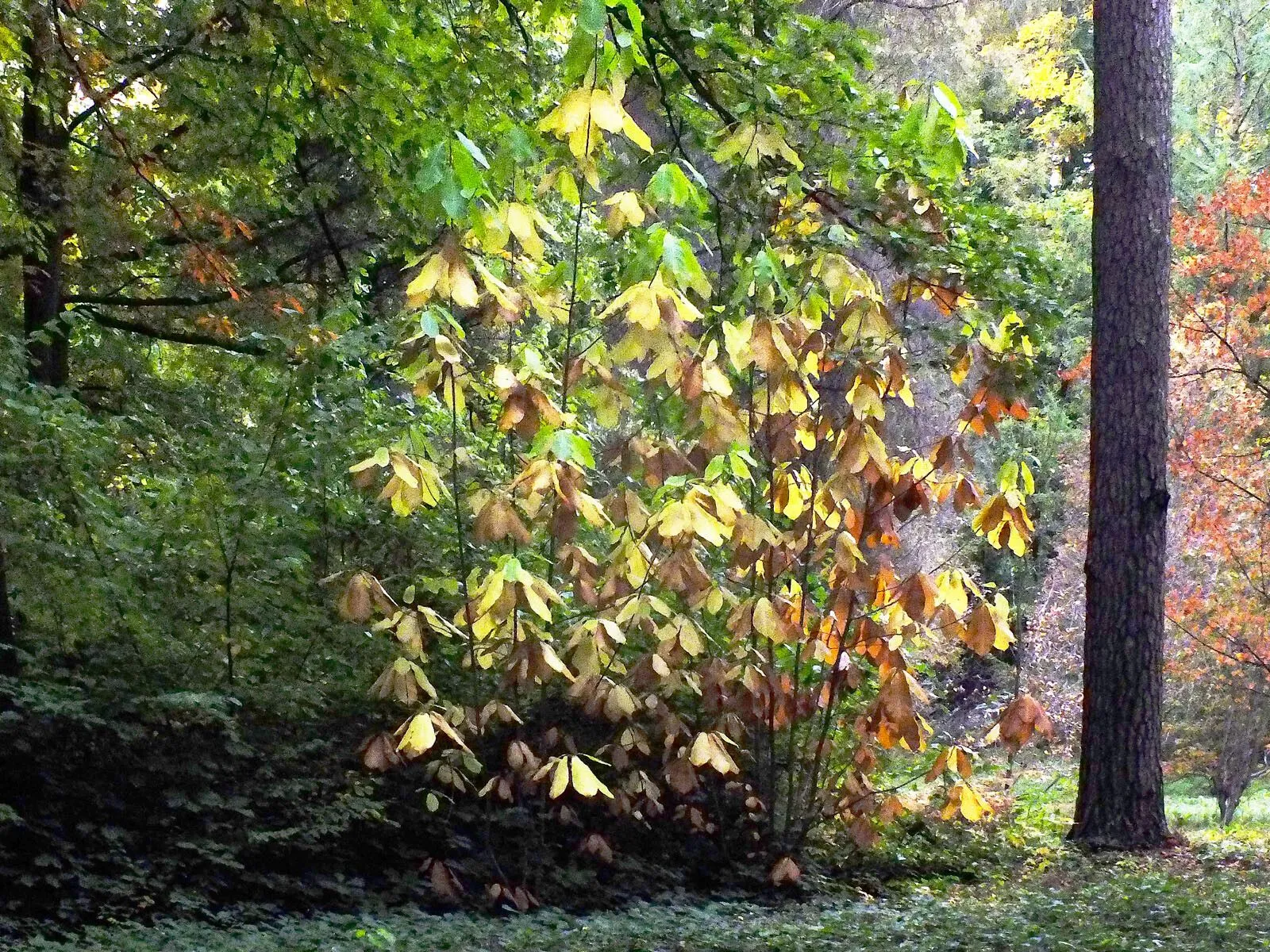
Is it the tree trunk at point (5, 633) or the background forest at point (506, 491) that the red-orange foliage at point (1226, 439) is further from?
the tree trunk at point (5, 633)

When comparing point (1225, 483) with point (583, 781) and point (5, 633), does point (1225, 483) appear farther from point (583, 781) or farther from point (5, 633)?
point (5, 633)

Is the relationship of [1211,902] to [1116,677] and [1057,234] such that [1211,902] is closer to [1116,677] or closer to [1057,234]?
[1116,677]

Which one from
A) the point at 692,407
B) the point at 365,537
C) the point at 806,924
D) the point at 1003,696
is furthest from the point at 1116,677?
the point at 1003,696

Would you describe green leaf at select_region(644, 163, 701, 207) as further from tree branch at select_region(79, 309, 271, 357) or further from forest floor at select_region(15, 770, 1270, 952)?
tree branch at select_region(79, 309, 271, 357)

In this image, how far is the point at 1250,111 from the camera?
2070 cm

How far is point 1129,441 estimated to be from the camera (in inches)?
287

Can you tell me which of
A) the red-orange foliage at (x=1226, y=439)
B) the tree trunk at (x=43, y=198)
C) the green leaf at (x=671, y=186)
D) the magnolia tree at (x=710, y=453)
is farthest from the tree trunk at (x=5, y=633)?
the red-orange foliage at (x=1226, y=439)

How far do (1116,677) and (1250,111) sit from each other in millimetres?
17160

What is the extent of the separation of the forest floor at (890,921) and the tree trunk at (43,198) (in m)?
3.32

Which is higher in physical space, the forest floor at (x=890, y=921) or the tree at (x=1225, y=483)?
the tree at (x=1225, y=483)

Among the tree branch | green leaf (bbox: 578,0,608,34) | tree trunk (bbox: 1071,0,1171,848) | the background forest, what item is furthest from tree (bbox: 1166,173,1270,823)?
green leaf (bbox: 578,0,608,34)

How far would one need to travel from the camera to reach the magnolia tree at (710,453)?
15.0 ft

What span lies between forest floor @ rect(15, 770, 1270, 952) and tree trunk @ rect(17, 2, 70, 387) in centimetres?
332

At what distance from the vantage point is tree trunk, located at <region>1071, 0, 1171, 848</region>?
7.20m
